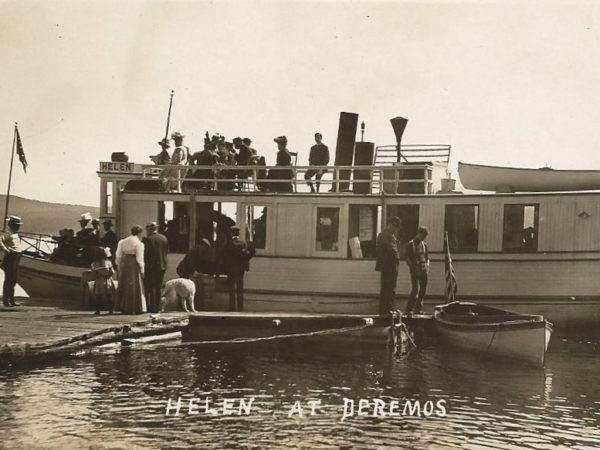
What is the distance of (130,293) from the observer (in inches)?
714

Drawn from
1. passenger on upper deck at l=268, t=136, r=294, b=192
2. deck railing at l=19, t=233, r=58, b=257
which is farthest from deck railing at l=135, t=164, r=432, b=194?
deck railing at l=19, t=233, r=58, b=257

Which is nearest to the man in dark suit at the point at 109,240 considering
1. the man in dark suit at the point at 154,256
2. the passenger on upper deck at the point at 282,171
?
the man in dark suit at the point at 154,256

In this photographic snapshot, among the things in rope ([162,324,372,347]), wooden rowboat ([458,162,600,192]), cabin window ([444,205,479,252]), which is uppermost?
wooden rowboat ([458,162,600,192])

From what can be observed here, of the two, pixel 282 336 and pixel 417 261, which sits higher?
pixel 417 261

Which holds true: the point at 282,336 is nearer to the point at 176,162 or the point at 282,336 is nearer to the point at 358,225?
the point at 358,225

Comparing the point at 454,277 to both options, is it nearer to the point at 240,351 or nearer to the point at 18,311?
the point at 240,351

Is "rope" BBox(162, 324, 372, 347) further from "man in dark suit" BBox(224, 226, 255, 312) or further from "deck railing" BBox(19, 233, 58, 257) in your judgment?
"deck railing" BBox(19, 233, 58, 257)

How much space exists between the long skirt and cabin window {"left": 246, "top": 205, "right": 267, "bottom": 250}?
14.7 feet

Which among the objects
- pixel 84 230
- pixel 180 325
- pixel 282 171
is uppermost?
pixel 282 171

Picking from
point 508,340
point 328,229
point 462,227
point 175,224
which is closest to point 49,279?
point 175,224

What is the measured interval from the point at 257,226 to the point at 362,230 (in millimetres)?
2722

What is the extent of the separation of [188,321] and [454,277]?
6.00 metres

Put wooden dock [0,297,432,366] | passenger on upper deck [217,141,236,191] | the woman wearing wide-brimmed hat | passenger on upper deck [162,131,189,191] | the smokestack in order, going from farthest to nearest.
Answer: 1. passenger on upper deck [217,141,236,191]
2. the smokestack
3. passenger on upper deck [162,131,189,191]
4. the woman wearing wide-brimmed hat
5. wooden dock [0,297,432,366]

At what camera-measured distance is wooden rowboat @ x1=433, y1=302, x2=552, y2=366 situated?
53.8 feet
